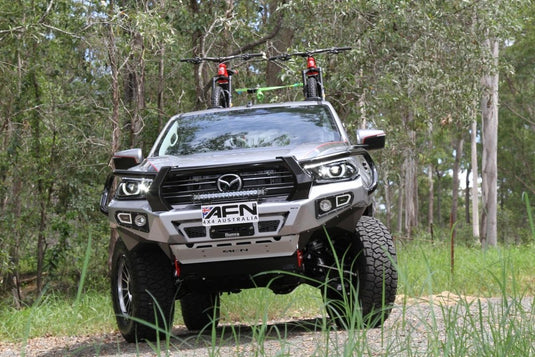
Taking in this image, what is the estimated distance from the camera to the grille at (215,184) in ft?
19.7

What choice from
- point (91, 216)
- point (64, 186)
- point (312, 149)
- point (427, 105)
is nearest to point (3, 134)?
point (64, 186)

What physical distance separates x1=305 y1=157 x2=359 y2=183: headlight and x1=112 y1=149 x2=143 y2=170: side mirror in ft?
4.69

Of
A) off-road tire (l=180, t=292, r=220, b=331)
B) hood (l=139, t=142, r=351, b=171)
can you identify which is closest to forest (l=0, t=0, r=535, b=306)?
off-road tire (l=180, t=292, r=220, b=331)

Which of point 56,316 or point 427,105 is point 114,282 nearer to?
point 56,316

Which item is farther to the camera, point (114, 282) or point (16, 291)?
point (16, 291)

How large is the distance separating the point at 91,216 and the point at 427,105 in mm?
7708

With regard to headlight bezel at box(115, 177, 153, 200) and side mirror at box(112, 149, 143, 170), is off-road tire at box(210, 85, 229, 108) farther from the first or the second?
headlight bezel at box(115, 177, 153, 200)

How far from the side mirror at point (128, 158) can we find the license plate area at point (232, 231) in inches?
45.3

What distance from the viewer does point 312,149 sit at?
630 cm

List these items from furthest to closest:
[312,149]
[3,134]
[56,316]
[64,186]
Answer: [64,186], [3,134], [56,316], [312,149]

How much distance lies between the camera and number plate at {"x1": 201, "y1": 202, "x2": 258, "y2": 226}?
5.85 m

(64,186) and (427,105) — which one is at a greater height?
(427,105)

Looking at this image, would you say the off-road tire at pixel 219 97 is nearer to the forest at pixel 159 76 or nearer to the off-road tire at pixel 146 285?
the off-road tire at pixel 146 285

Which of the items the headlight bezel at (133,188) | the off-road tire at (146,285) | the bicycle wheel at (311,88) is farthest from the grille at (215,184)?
the bicycle wheel at (311,88)
